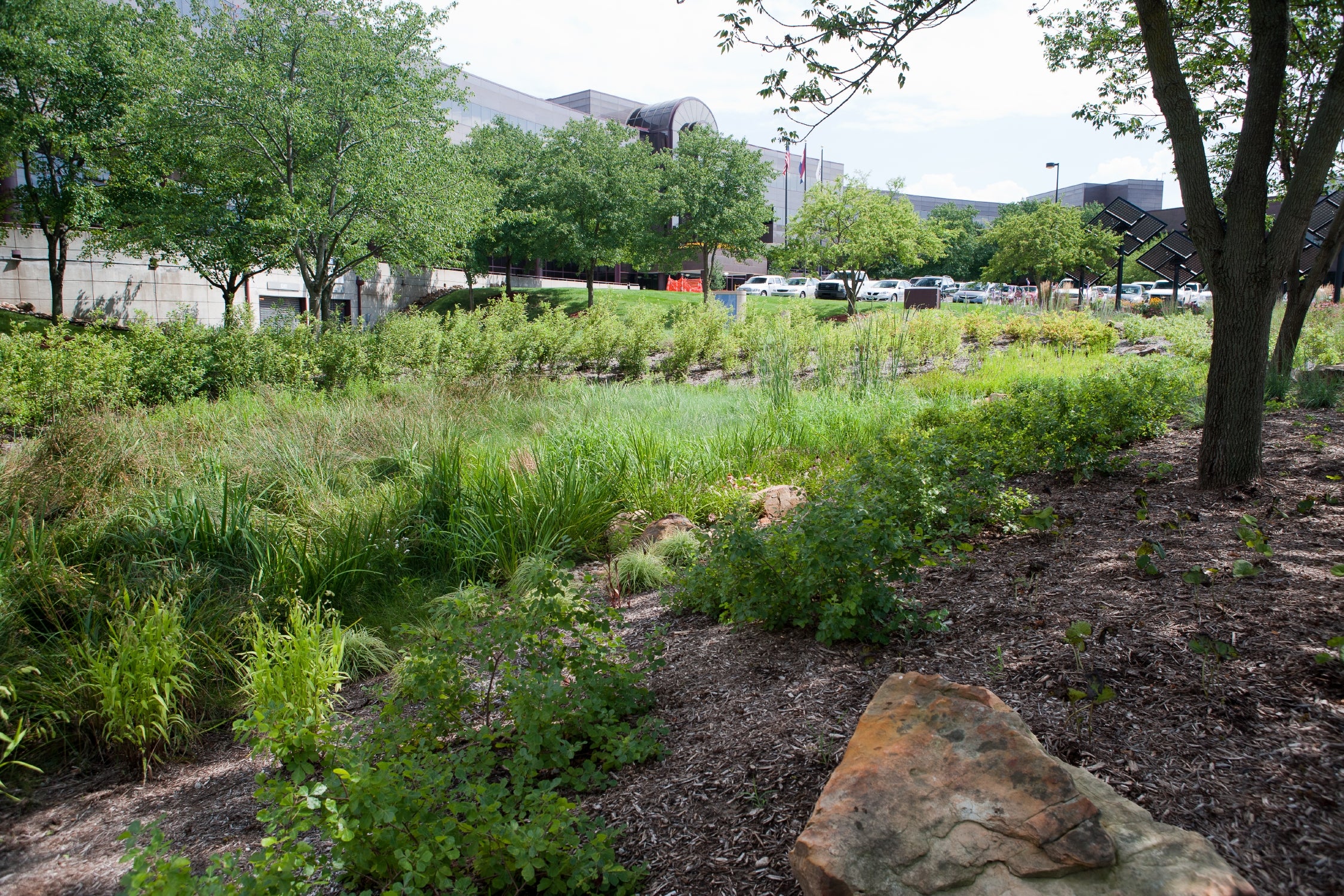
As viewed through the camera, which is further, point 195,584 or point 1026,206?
point 1026,206

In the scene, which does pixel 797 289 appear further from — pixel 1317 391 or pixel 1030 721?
pixel 1030 721

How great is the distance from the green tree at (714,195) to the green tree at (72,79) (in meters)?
20.5

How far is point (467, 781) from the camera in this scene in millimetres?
2279

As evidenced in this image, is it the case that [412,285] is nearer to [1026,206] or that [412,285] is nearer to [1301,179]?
[1301,179]

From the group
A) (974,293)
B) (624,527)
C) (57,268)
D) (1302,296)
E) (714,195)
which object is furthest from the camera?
(974,293)

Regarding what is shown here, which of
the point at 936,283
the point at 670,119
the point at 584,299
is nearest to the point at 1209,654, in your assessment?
the point at 584,299

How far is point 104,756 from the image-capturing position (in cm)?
363

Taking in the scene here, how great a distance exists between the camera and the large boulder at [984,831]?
5.98 feet

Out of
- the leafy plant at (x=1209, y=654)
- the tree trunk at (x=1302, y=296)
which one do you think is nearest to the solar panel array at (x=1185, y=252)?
the tree trunk at (x=1302, y=296)

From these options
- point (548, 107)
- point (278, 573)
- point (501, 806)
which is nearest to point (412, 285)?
point (548, 107)

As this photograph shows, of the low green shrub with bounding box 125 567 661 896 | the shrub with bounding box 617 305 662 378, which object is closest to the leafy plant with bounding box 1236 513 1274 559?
the low green shrub with bounding box 125 567 661 896

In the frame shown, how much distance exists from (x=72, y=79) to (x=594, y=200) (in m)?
19.2

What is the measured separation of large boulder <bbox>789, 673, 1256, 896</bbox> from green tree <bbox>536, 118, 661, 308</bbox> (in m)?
33.5

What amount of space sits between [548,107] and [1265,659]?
199ft
